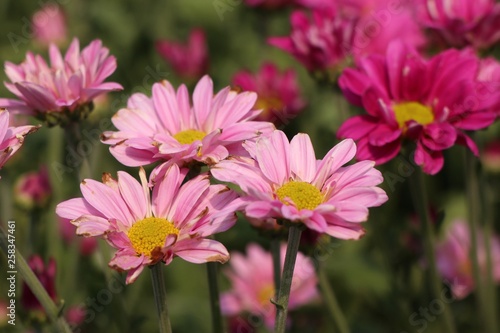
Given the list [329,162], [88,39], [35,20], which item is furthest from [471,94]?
[88,39]

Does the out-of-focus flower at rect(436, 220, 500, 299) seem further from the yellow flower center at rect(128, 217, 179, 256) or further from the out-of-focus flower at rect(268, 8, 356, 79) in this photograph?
the yellow flower center at rect(128, 217, 179, 256)

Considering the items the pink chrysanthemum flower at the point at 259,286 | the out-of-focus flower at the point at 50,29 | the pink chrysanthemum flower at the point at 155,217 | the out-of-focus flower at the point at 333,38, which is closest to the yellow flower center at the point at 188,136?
the pink chrysanthemum flower at the point at 155,217

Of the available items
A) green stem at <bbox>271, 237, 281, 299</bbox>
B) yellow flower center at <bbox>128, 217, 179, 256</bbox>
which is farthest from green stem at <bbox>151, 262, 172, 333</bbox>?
green stem at <bbox>271, 237, 281, 299</bbox>

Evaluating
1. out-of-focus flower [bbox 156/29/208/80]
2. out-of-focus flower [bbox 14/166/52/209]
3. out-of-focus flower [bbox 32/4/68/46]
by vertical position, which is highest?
out-of-focus flower [bbox 32/4/68/46]

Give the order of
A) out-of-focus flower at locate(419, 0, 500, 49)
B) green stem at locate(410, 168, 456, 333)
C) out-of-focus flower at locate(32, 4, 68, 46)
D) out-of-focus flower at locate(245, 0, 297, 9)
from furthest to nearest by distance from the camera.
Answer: out-of-focus flower at locate(32, 4, 68, 46) → out-of-focus flower at locate(245, 0, 297, 9) → out-of-focus flower at locate(419, 0, 500, 49) → green stem at locate(410, 168, 456, 333)

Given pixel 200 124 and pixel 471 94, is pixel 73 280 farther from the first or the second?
pixel 471 94

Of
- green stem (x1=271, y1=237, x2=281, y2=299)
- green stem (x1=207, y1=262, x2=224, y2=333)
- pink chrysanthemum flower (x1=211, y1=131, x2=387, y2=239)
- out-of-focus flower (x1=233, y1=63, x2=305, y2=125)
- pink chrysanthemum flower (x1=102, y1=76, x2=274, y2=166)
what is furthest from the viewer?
out-of-focus flower (x1=233, y1=63, x2=305, y2=125)
